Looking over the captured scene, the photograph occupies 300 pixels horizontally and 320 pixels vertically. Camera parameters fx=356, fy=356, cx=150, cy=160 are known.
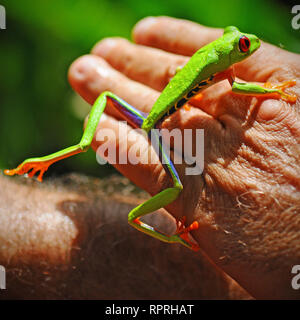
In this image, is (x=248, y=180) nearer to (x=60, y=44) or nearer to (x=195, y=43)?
(x=195, y=43)

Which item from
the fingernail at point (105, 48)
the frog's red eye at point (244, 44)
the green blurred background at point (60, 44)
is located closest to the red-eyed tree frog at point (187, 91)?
the frog's red eye at point (244, 44)

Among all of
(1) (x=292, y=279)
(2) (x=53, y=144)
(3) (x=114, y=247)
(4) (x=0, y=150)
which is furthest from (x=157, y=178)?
(4) (x=0, y=150)

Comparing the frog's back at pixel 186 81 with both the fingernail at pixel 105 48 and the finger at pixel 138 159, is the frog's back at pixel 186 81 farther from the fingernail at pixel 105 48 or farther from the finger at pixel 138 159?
the fingernail at pixel 105 48

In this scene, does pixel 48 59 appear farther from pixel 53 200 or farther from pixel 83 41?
pixel 53 200

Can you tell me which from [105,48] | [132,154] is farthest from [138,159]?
[105,48]

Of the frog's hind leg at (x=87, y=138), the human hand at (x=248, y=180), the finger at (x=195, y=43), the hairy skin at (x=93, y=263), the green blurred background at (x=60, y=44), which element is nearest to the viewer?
the human hand at (x=248, y=180)

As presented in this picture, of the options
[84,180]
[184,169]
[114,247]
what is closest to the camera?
[184,169]

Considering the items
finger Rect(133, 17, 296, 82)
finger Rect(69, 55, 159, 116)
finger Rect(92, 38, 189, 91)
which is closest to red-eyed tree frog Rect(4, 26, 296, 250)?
finger Rect(133, 17, 296, 82)
